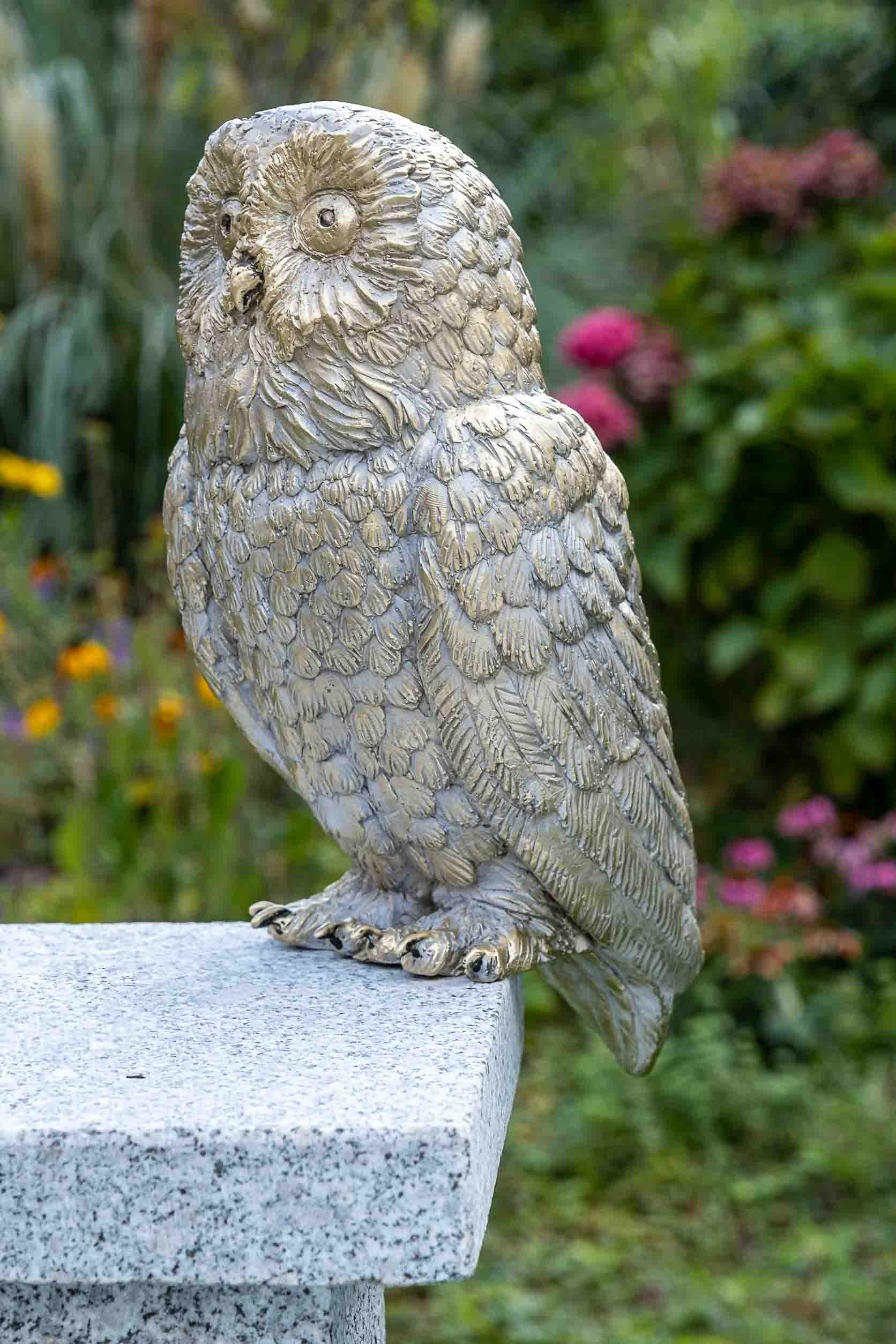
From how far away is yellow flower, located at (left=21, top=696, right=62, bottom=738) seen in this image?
121 inches

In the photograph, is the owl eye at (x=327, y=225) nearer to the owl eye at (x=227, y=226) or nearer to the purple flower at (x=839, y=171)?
the owl eye at (x=227, y=226)

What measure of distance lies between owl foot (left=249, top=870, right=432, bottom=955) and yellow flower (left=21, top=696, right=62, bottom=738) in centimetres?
142

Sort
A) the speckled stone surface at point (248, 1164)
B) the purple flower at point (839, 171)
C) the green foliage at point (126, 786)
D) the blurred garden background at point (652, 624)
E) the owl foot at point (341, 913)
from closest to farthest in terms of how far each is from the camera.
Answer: the speckled stone surface at point (248, 1164), the owl foot at point (341, 913), the blurred garden background at point (652, 624), the green foliage at point (126, 786), the purple flower at point (839, 171)

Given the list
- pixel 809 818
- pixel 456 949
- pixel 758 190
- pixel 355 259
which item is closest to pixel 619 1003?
pixel 456 949

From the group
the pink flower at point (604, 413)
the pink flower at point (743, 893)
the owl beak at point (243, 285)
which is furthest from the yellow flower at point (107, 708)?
the owl beak at point (243, 285)

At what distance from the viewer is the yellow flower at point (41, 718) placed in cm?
306

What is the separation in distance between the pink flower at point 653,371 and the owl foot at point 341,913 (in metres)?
2.47

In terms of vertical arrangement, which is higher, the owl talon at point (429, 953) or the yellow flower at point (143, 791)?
the owl talon at point (429, 953)

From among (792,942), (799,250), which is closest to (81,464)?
(799,250)

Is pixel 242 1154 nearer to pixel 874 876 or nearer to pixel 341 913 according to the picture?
pixel 341 913

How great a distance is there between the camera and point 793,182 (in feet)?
14.0

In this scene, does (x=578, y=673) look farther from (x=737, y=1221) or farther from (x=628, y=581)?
(x=737, y=1221)

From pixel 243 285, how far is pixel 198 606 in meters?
0.37

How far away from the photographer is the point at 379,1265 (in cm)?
118
